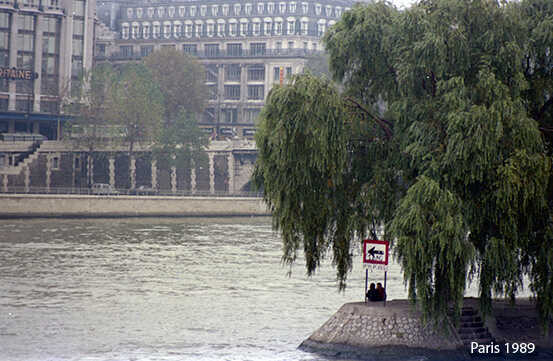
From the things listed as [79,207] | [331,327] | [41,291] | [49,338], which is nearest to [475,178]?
[331,327]

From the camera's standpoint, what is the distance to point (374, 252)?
123 feet

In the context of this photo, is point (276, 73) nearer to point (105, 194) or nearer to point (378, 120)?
point (105, 194)

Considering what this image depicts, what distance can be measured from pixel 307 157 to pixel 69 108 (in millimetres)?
108369

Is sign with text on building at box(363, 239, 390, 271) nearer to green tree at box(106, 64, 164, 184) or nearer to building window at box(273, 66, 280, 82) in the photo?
green tree at box(106, 64, 164, 184)

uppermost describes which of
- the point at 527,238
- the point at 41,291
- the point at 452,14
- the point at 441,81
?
the point at 452,14

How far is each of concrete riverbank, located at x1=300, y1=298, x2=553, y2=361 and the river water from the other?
1.26 meters

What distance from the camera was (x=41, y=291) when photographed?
191 feet

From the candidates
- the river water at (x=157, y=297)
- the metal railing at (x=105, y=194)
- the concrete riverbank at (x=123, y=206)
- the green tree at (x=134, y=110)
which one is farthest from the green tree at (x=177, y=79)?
the river water at (x=157, y=297)

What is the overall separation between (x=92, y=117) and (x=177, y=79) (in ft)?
109

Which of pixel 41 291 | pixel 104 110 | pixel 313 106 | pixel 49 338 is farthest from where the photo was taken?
pixel 104 110

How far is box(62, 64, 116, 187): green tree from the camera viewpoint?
13912cm

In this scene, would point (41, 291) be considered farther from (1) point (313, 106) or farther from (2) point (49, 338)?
(1) point (313, 106)

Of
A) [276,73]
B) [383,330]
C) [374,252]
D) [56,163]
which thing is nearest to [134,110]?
[56,163]

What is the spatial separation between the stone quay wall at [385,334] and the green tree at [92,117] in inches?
4073
